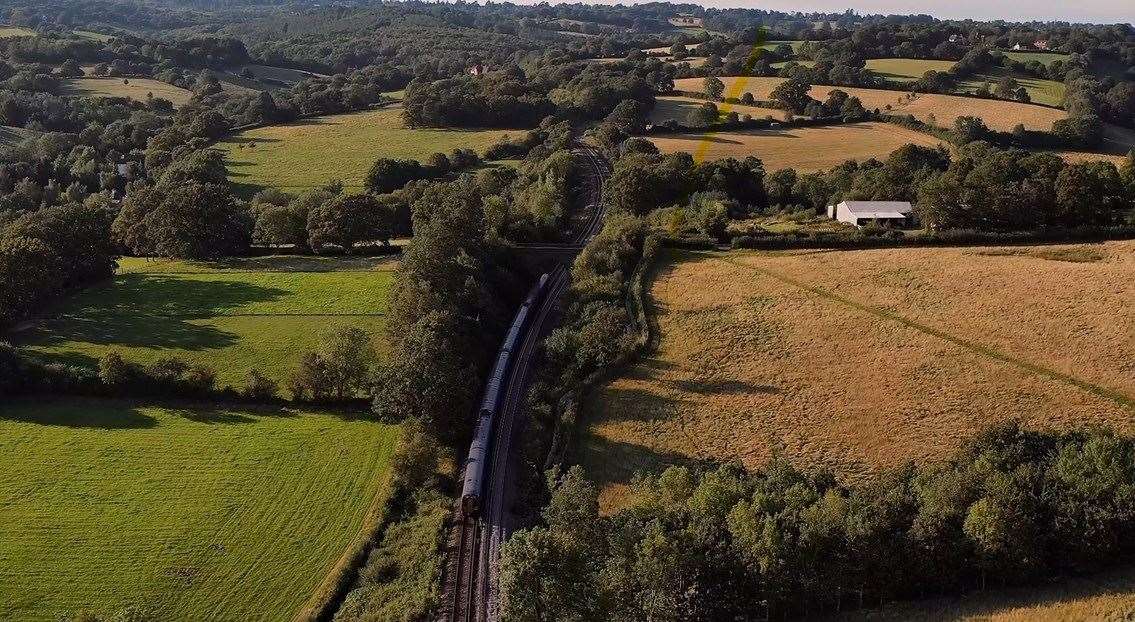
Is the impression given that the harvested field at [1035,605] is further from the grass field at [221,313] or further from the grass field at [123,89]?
the grass field at [123,89]

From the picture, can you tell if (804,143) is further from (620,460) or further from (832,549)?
(832,549)

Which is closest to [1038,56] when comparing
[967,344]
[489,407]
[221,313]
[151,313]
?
[967,344]

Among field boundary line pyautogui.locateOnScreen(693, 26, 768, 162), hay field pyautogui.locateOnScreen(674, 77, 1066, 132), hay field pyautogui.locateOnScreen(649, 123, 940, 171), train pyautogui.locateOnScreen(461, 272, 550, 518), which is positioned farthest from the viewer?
hay field pyautogui.locateOnScreen(674, 77, 1066, 132)

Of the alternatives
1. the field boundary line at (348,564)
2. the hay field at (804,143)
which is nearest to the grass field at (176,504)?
the field boundary line at (348,564)

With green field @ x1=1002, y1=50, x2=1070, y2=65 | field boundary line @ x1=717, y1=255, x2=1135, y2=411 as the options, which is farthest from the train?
green field @ x1=1002, y1=50, x2=1070, y2=65

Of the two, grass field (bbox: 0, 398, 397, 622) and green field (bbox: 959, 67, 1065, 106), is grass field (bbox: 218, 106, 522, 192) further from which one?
green field (bbox: 959, 67, 1065, 106)

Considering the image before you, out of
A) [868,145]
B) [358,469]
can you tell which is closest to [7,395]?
[358,469]
